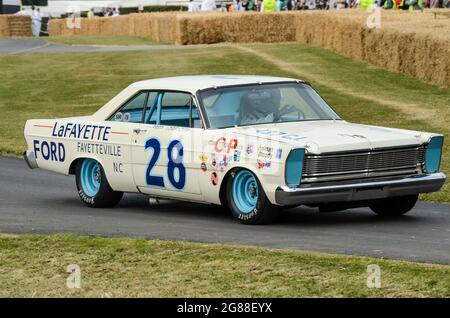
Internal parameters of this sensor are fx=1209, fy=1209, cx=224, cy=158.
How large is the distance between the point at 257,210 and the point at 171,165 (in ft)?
3.74

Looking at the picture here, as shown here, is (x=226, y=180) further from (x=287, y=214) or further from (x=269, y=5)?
→ (x=269, y=5)

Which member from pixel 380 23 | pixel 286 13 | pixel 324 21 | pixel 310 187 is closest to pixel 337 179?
pixel 310 187

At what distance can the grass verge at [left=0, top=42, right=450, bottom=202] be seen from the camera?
21984 millimetres

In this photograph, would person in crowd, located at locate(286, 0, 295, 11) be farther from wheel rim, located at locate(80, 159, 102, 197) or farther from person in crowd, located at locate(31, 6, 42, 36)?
wheel rim, located at locate(80, 159, 102, 197)

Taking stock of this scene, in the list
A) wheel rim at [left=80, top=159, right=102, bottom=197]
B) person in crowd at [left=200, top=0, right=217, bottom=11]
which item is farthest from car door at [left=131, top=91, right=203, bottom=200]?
person in crowd at [left=200, top=0, right=217, bottom=11]

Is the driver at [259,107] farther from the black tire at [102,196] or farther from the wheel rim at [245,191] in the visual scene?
the black tire at [102,196]

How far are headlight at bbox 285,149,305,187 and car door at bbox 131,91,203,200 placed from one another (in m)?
1.15

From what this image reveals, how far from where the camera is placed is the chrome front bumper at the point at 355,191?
10336 millimetres

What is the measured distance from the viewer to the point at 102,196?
41.0ft

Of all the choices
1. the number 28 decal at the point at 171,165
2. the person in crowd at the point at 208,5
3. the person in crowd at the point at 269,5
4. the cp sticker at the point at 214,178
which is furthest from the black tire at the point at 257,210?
the person in crowd at the point at 208,5

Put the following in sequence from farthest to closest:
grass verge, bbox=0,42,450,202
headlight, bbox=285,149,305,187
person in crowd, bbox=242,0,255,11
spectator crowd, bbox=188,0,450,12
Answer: person in crowd, bbox=242,0,255,11
spectator crowd, bbox=188,0,450,12
grass verge, bbox=0,42,450,202
headlight, bbox=285,149,305,187

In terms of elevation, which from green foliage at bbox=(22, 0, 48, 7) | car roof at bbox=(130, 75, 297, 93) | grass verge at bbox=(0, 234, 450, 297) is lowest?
green foliage at bbox=(22, 0, 48, 7)

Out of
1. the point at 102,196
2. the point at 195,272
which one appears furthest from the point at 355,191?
the point at 102,196
